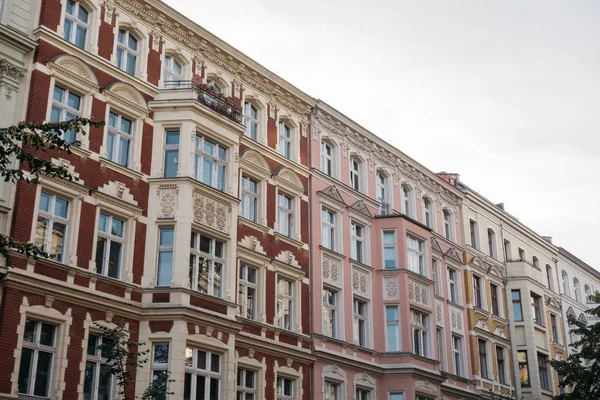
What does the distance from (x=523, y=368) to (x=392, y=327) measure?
14.2 m

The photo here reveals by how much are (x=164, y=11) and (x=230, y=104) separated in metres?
4.17

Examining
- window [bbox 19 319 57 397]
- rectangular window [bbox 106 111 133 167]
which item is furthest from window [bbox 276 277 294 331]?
window [bbox 19 319 57 397]

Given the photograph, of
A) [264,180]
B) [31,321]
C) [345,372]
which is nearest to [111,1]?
[264,180]

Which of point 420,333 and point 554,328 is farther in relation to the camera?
point 554,328

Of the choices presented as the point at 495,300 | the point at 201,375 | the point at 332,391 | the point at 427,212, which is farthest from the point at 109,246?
the point at 495,300

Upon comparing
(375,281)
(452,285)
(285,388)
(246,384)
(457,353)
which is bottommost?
(246,384)

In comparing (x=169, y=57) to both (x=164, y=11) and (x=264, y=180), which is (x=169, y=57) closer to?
(x=164, y=11)

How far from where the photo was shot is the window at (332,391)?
111 ft

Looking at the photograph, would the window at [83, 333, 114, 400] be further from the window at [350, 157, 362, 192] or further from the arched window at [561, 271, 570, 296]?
the arched window at [561, 271, 570, 296]

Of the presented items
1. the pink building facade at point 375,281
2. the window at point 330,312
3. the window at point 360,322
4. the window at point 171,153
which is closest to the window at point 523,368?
the pink building facade at point 375,281

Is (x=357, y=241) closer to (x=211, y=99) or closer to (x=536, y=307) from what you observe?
(x=211, y=99)

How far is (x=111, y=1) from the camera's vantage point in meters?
28.9

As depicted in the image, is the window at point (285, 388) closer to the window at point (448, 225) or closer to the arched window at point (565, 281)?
the window at point (448, 225)

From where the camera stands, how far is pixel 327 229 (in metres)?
37.0
